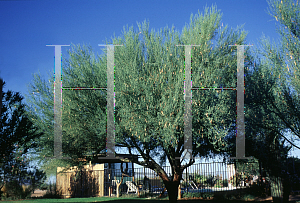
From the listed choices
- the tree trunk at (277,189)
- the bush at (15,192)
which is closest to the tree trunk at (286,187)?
the tree trunk at (277,189)

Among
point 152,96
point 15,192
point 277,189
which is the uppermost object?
point 152,96

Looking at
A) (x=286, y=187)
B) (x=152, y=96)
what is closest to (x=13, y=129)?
(x=152, y=96)

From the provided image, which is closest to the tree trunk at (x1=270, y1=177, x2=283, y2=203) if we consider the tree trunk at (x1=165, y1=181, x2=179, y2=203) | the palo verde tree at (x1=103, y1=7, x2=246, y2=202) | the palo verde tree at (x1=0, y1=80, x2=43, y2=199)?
the palo verde tree at (x1=103, y1=7, x2=246, y2=202)

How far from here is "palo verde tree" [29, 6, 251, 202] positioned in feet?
30.3

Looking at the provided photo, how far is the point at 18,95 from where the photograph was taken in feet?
26.8

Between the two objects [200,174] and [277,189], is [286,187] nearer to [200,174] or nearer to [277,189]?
[277,189]

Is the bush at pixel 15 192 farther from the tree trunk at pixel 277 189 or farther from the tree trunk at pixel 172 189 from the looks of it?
the tree trunk at pixel 277 189

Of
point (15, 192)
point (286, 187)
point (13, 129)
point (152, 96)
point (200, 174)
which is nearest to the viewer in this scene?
point (13, 129)

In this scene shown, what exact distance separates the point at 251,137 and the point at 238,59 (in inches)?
125

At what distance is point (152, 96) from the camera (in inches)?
360

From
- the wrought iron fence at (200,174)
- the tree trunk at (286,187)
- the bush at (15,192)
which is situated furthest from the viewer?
the wrought iron fence at (200,174)

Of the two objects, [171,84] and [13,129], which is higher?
[171,84]

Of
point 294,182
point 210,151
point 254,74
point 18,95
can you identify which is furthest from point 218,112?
point 18,95

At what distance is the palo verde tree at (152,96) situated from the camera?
9227mm
